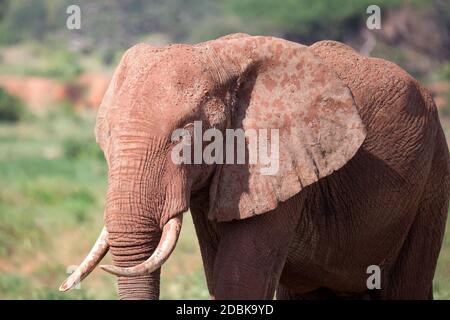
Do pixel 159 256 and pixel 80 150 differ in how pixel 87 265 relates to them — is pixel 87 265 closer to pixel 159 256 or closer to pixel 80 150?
pixel 159 256

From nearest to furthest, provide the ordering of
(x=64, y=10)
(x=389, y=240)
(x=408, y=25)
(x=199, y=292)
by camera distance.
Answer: (x=389, y=240), (x=199, y=292), (x=408, y=25), (x=64, y=10)

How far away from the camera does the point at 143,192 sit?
470 cm

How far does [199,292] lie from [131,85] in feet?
10.9

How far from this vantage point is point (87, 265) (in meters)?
4.74

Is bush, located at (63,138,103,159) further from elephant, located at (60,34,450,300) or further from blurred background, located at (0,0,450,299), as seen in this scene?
elephant, located at (60,34,450,300)

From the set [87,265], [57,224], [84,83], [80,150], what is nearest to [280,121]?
[87,265]

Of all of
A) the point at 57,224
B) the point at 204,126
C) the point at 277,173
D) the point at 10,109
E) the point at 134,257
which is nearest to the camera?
the point at 134,257

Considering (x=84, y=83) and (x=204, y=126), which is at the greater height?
(x=84, y=83)

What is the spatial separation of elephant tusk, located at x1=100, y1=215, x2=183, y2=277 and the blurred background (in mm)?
3032

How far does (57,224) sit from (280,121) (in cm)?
722

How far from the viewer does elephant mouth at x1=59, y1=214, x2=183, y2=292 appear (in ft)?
14.9

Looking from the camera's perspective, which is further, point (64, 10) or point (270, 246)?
point (64, 10)
